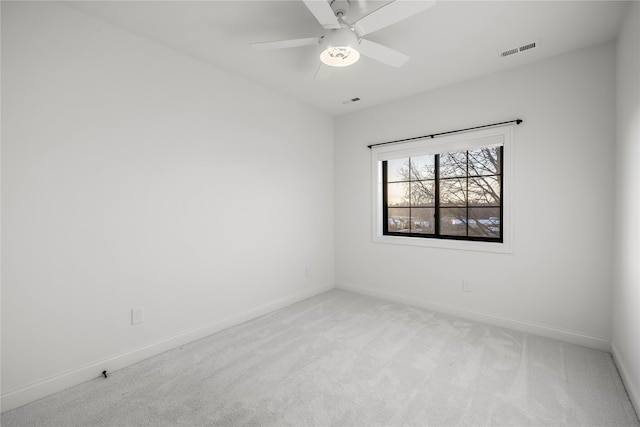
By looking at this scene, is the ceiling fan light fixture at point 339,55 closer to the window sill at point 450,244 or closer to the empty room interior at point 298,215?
the empty room interior at point 298,215

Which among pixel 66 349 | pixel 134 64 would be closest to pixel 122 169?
pixel 134 64

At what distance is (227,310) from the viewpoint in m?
2.95

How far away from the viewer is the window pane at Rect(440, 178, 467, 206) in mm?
3365

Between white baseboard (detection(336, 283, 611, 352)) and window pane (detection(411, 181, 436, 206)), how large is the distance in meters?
1.20

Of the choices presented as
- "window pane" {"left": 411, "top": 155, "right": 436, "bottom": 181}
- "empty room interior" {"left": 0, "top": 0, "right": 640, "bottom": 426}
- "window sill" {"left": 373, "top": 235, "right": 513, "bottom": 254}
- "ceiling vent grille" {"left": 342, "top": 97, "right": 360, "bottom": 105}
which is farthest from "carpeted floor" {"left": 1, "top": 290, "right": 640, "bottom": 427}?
"ceiling vent grille" {"left": 342, "top": 97, "right": 360, "bottom": 105}

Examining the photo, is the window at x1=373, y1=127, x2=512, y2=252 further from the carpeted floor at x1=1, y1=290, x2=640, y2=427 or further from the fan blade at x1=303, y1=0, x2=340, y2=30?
the fan blade at x1=303, y1=0, x2=340, y2=30

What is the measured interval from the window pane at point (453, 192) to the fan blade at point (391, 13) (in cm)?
220

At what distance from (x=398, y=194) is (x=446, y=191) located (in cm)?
63

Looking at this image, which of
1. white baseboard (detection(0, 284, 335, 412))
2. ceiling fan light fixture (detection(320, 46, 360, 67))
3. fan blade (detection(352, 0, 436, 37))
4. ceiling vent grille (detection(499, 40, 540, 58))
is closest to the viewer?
fan blade (detection(352, 0, 436, 37))

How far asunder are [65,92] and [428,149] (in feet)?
11.0

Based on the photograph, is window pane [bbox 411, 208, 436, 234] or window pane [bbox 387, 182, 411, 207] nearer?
window pane [bbox 411, 208, 436, 234]

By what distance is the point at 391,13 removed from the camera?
1628mm

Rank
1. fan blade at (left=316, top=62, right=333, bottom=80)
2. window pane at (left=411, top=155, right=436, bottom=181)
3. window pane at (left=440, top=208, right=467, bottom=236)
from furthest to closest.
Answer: window pane at (left=411, top=155, right=436, bottom=181), window pane at (left=440, top=208, right=467, bottom=236), fan blade at (left=316, top=62, right=333, bottom=80)

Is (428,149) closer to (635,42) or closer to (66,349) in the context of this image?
(635,42)
